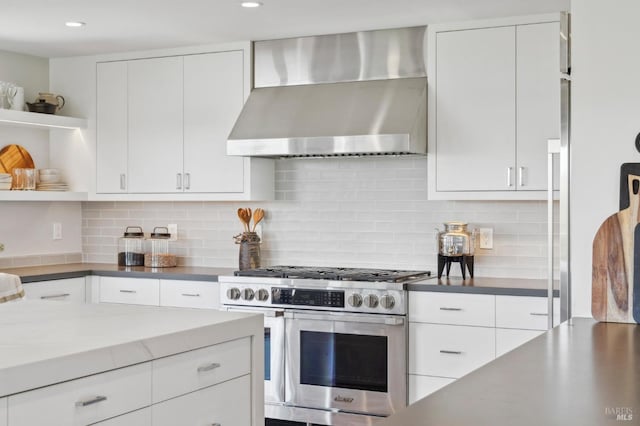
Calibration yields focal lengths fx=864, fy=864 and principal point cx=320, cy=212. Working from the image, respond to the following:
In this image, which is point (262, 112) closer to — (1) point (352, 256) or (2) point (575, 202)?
(1) point (352, 256)

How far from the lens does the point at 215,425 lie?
9.88 ft

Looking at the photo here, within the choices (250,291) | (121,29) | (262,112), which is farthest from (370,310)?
(121,29)

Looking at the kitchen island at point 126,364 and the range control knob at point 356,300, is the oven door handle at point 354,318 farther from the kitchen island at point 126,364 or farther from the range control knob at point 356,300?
the kitchen island at point 126,364

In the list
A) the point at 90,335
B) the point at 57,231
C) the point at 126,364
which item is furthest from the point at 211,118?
the point at 126,364

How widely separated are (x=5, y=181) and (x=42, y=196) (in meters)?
0.26

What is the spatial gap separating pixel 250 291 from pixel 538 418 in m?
3.63

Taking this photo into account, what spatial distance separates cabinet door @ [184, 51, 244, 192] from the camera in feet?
17.5

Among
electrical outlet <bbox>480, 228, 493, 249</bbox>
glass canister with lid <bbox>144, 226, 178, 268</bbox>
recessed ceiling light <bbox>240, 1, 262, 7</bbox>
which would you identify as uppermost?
recessed ceiling light <bbox>240, 1, 262, 7</bbox>

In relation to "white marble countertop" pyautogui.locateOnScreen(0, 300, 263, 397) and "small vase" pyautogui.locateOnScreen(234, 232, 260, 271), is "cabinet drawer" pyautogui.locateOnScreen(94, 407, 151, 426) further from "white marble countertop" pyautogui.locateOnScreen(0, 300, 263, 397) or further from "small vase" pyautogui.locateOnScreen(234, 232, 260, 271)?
"small vase" pyautogui.locateOnScreen(234, 232, 260, 271)

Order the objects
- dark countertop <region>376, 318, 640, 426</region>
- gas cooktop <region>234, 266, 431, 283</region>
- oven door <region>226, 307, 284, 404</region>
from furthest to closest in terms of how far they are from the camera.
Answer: oven door <region>226, 307, 284, 404</region>
gas cooktop <region>234, 266, 431, 283</region>
dark countertop <region>376, 318, 640, 426</region>

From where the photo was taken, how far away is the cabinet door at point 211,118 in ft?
17.5

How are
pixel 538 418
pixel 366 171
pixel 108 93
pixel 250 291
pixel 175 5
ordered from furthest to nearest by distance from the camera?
pixel 108 93, pixel 366 171, pixel 250 291, pixel 175 5, pixel 538 418

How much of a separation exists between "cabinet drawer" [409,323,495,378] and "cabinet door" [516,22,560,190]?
0.84 meters

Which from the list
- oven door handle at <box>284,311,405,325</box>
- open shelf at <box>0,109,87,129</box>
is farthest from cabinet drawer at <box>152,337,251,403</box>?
open shelf at <box>0,109,87,129</box>
